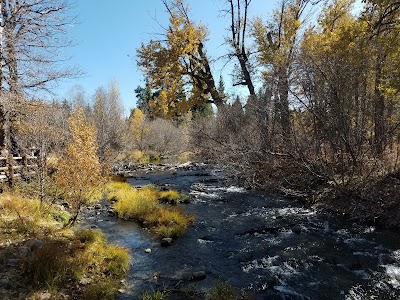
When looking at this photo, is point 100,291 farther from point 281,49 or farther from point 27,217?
point 281,49

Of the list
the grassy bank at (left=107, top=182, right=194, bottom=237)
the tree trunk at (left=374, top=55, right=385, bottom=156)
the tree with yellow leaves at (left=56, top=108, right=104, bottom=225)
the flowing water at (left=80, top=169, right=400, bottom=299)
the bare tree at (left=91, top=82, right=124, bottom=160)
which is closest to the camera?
the flowing water at (left=80, top=169, right=400, bottom=299)

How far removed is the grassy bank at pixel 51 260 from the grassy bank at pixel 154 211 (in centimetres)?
206

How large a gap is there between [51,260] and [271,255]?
518cm

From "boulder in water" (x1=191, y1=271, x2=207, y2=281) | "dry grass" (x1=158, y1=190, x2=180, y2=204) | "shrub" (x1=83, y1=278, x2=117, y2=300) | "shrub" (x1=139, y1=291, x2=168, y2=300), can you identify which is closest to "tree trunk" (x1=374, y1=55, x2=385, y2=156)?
"boulder in water" (x1=191, y1=271, x2=207, y2=281)

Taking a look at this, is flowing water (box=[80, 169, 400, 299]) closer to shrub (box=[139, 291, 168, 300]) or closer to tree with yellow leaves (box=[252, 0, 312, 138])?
shrub (box=[139, 291, 168, 300])

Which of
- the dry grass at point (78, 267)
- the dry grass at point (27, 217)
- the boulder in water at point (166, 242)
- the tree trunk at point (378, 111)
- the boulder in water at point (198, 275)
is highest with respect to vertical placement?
the tree trunk at point (378, 111)

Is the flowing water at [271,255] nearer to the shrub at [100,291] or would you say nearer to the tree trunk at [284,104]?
the shrub at [100,291]

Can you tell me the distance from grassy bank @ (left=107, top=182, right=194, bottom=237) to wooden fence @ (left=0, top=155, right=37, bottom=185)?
3.74 m

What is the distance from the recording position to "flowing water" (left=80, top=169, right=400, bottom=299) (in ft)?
20.6

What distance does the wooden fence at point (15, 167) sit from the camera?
12320 millimetres

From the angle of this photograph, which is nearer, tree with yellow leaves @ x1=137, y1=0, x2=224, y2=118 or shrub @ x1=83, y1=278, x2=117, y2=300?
shrub @ x1=83, y1=278, x2=117, y2=300

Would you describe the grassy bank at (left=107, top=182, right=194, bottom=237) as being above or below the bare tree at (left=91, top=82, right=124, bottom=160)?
below

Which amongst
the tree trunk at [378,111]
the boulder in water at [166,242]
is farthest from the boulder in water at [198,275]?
the tree trunk at [378,111]

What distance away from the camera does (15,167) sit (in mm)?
12945
